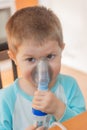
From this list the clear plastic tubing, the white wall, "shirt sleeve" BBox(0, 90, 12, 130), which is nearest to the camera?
the clear plastic tubing

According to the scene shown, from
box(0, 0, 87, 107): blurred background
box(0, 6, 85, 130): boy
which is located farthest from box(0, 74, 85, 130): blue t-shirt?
box(0, 0, 87, 107): blurred background

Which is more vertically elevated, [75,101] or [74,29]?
[75,101]

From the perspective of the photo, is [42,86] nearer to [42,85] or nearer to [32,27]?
[42,85]

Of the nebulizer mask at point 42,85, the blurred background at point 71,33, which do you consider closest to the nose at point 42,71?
the nebulizer mask at point 42,85

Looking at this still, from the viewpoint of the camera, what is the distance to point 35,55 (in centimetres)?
79

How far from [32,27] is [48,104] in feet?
0.73

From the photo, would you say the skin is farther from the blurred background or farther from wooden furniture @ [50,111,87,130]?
the blurred background

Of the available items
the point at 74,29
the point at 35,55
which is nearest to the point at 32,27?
the point at 35,55

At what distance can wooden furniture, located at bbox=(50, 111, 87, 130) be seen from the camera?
797 millimetres

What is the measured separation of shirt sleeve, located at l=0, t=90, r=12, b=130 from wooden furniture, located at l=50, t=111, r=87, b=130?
0.57ft

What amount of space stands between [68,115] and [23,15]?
0.33 metres

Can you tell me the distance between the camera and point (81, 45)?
9.96ft

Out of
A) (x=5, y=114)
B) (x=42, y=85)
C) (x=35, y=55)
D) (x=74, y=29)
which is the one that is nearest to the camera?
(x=42, y=85)

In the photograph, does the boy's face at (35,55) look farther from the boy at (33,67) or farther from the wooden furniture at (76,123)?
the wooden furniture at (76,123)
